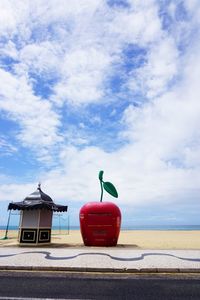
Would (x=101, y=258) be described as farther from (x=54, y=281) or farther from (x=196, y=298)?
(x=196, y=298)

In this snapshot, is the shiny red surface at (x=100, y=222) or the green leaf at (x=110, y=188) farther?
the green leaf at (x=110, y=188)

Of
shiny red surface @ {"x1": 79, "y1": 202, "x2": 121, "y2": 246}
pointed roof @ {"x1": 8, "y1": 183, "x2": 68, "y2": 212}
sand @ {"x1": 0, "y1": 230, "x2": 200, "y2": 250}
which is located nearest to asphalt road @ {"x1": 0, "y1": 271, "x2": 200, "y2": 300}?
shiny red surface @ {"x1": 79, "y1": 202, "x2": 121, "y2": 246}

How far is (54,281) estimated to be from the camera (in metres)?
7.27

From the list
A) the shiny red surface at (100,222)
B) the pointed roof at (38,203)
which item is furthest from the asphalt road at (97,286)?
the pointed roof at (38,203)

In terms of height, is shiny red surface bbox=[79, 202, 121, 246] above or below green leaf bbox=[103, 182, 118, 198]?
below

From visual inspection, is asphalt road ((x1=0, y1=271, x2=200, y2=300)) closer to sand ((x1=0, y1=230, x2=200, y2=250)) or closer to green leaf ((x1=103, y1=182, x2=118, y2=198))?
sand ((x1=0, y1=230, x2=200, y2=250))

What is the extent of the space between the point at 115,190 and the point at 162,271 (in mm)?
7929

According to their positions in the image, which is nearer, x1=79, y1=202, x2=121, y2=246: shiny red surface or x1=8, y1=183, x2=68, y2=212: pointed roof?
x1=79, y1=202, x2=121, y2=246: shiny red surface

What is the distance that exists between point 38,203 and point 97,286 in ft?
30.0

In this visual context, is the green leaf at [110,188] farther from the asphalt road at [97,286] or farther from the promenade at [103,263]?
the asphalt road at [97,286]

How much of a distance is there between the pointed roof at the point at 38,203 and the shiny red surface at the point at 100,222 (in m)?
2.08

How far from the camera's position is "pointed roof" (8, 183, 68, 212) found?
1530cm

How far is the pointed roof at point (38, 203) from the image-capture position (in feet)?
50.2

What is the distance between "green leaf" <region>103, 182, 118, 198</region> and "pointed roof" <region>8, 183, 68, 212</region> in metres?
2.79
